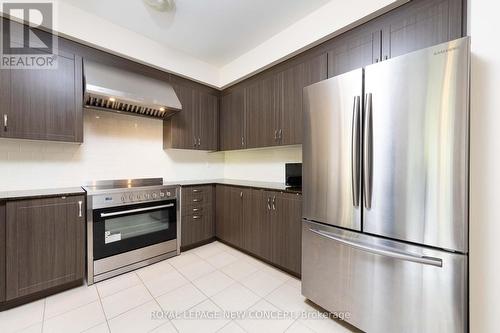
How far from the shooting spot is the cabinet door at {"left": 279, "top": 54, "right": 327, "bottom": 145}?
2198 mm

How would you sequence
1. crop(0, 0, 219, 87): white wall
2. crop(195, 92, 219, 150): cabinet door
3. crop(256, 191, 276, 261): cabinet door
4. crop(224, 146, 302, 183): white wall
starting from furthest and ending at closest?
crop(195, 92, 219, 150): cabinet door
crop(224, 146, 302, 183): white wall
crop(256, 191, 276, 261): cabinet door
crop(0, 0, 219, 87): white wall

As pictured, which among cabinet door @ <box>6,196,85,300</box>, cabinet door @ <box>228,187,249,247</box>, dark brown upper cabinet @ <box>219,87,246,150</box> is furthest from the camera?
dark brown upper cabinet @ <box>219,87,246,150</box>

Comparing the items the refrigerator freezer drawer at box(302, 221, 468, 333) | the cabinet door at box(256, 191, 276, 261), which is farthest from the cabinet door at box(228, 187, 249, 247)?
the refrigerator freezer drawer at box(302, 221, 468, 333)

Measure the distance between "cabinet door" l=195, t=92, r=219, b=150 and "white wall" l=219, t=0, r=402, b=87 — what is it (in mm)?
583

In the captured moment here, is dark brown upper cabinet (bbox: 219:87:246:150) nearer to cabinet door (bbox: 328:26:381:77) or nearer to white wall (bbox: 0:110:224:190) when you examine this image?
white wall (bbox: 0:110:224:190)

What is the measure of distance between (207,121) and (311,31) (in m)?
1.88

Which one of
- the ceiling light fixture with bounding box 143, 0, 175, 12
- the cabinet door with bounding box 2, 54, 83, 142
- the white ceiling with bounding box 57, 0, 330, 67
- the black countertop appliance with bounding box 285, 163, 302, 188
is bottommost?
the black countertop appliance with bounding box 285, 163, 302, 188

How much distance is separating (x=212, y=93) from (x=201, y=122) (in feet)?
1.78

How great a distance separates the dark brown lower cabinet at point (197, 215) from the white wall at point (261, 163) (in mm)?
704

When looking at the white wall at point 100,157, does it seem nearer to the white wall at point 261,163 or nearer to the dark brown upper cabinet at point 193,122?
the dark brown upper cabinet at point 193,122

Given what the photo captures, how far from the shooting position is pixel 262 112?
2768 millimetres

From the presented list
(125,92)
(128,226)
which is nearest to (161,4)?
(125,92)

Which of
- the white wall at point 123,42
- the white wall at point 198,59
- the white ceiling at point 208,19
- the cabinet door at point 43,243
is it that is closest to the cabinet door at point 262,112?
the white wall at point 198,59

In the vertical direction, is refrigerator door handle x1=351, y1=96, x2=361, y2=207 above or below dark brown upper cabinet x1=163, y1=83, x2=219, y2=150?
below
